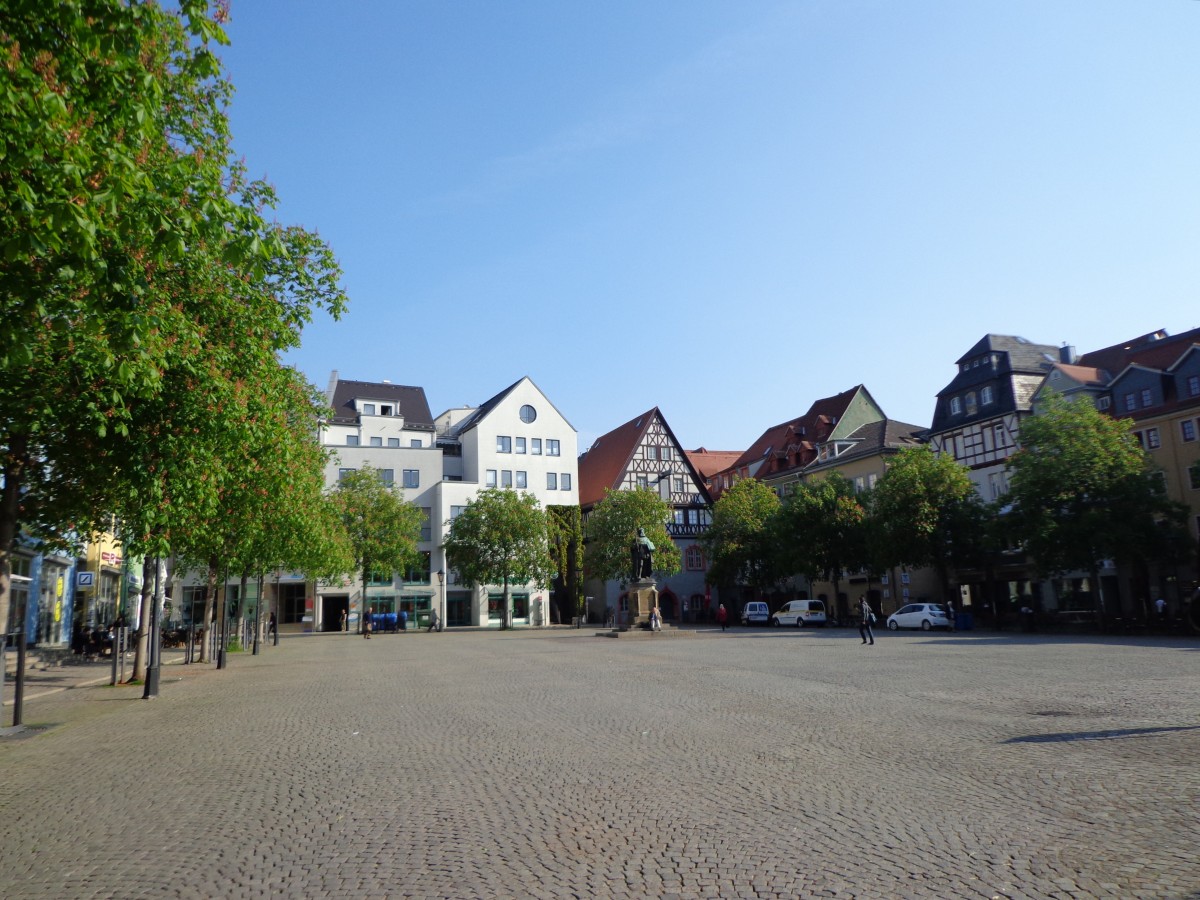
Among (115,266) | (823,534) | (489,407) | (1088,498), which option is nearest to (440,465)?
(489,407)

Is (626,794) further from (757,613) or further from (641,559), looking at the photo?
(757,613)

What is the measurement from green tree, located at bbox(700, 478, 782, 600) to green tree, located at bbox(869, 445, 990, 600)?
13434 mm

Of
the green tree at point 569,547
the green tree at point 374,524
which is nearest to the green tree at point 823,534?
the green tree at point 569,547

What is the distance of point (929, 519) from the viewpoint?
51250mm

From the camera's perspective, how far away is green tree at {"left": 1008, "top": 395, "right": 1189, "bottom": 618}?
4112 cm

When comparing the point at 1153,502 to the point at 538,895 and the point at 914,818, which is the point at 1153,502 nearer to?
the point at 914,818

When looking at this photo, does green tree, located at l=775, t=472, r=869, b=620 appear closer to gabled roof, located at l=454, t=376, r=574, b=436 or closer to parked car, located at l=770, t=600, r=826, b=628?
parked car, located at l=770, t=600, r=826, b=628

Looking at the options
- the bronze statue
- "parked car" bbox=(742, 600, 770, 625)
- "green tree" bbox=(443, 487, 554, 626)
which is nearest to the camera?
the bronze statue

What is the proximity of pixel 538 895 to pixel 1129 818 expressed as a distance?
14.5 ft

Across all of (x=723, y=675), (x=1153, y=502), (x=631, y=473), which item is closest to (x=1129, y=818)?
(x=723, y=675)

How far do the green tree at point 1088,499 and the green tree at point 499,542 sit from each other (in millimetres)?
33099

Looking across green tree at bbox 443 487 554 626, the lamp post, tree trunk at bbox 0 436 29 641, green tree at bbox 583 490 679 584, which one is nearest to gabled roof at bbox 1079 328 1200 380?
green tree at bbox 583 490 679 584

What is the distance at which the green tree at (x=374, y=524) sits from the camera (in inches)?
2459

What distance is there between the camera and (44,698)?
1919cm
